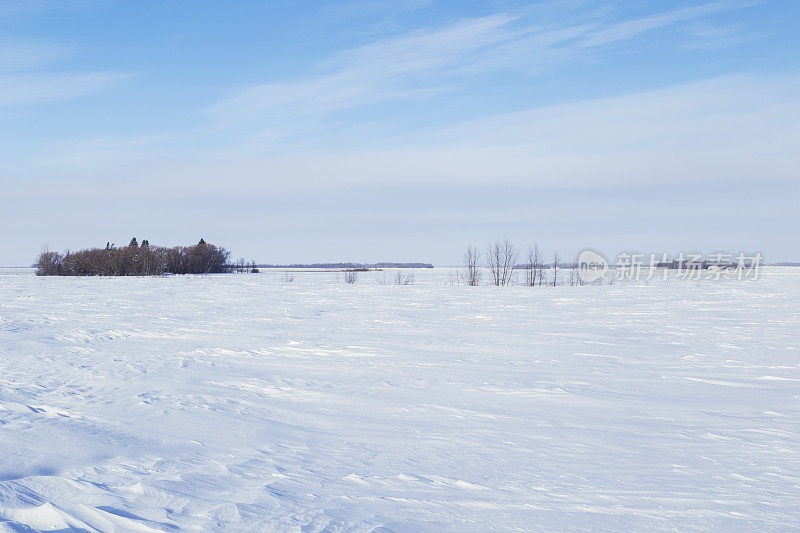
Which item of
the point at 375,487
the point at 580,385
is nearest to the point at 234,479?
the point at 375,487

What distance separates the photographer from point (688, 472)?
11.5 feet

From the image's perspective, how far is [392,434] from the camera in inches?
171

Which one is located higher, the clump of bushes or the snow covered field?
the clump of bushes

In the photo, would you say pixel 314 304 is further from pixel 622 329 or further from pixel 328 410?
pixel 328 410

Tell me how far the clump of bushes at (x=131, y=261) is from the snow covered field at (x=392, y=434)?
49849mm

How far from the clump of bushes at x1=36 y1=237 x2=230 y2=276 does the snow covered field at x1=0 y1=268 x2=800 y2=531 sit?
49.8 metres

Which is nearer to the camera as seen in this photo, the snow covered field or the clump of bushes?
the snow covered field

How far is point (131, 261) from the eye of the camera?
5606cm

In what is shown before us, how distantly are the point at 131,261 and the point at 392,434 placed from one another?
57989mm

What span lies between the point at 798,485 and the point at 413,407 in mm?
2911

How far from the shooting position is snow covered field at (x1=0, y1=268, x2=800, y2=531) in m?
2.79

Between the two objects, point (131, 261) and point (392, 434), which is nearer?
point (392, 434)

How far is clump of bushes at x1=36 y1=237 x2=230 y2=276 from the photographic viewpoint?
5572cm

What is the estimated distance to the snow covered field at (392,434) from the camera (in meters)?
2.79
